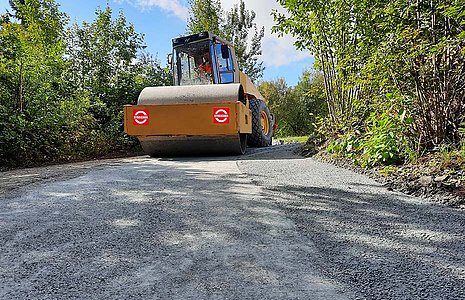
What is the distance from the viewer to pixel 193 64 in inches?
292

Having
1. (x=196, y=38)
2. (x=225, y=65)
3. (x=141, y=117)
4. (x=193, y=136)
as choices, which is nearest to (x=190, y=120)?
(x=193, y=136)

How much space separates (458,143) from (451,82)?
0.60 m

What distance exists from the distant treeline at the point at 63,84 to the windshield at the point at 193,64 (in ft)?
6.42

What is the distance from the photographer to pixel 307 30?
5.21 metres

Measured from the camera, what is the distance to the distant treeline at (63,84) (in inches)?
227

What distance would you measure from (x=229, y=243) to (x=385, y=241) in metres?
0.76

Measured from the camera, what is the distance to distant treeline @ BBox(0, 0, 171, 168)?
5758 millimetres

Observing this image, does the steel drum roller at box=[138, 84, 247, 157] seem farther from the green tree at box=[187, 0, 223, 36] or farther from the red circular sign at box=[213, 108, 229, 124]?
the green tree at box=[187, 0, 223, 36]

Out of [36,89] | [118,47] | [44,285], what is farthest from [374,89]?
[118,47]

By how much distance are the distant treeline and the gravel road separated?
322 cm

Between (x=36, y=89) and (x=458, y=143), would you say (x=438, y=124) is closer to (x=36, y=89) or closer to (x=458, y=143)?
(x=458, y=143)

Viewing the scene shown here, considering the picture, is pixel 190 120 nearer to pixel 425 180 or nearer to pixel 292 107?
pixel 425 180

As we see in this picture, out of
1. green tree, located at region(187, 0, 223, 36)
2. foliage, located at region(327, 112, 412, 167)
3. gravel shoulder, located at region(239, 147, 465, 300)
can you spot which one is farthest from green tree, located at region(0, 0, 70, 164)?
green tree, located at region(187, 0, 223, 36)

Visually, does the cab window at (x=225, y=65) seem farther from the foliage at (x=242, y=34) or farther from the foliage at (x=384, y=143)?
the foliage at (x=242, y=34)
